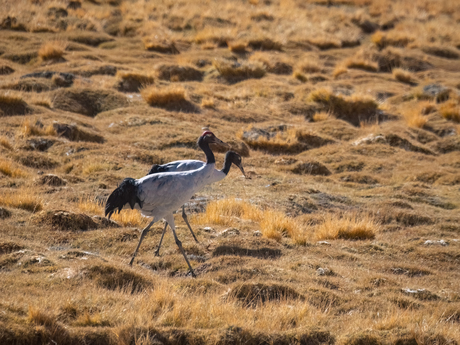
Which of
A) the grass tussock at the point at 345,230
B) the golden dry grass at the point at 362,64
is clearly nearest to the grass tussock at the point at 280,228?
the grass tussock at the point at 345,230

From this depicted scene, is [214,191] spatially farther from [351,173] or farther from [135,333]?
[135,333]

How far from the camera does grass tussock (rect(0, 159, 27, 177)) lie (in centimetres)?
1270

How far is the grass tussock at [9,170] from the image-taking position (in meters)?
12.7

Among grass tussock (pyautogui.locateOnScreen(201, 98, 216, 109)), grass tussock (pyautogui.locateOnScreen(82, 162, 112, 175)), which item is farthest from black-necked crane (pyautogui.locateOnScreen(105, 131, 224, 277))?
grass tussock (pyautogui.locateOnScreen(201, 98, 216, 109))

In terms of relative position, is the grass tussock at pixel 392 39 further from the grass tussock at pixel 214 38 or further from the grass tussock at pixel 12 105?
the grass tussock at pixel 12 105

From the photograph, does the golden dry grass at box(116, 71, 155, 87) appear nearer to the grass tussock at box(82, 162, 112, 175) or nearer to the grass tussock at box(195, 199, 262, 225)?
the grass tussock at box(82, 162, 112, 175)

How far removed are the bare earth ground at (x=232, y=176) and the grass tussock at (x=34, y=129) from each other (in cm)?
6

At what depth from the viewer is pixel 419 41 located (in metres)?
32.5

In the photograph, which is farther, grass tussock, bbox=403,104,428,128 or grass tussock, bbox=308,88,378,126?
grass tussock, bbox=308,88,378,126

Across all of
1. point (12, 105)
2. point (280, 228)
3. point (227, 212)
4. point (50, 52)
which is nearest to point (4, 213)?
point (227, 212)

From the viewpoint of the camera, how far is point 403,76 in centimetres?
2591

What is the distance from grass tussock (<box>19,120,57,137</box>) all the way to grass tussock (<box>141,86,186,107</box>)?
4.45 m

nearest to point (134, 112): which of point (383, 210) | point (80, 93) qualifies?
point (80, 93)

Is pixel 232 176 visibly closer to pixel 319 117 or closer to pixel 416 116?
pixel 319 117
